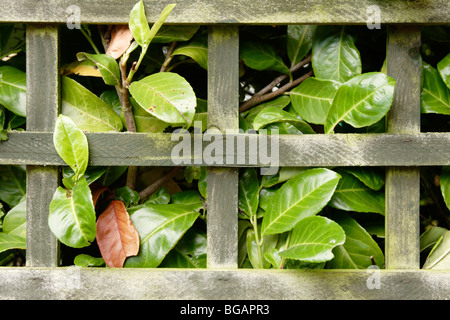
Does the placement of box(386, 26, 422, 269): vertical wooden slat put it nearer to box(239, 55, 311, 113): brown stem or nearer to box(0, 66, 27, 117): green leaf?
box(239, 55, 311, 113): brown stem

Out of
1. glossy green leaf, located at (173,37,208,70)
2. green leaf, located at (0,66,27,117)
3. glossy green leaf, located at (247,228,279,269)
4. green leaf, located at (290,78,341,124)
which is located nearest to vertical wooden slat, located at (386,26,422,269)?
green leaf, located at (290,78,341,124)

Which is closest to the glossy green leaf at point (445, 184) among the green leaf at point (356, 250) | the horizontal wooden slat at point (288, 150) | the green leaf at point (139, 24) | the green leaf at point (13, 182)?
the horizontal wooden slat at point (288, 150)

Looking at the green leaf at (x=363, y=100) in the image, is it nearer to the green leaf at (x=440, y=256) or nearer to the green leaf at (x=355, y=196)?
the green leaf at (x=355, y=196)

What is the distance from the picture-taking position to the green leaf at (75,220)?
26.1 inches

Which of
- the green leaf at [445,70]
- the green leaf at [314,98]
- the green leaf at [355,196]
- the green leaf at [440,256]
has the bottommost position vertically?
the green leaf at [440,256]

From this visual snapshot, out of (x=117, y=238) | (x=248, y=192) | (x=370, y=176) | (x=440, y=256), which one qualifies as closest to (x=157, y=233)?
(x=117, y=238)

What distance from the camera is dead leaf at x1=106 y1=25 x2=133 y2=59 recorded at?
2.36 feet

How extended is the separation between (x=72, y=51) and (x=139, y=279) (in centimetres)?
47

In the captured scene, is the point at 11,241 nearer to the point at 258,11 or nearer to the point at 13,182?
the point at 13,182

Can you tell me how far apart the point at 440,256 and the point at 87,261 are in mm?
661

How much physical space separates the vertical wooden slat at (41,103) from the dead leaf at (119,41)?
0.10 meters

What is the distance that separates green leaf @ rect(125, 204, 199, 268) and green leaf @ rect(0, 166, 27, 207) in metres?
0.26

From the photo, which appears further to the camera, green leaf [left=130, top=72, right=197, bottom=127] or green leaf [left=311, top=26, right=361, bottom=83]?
A: green leaf [left=311, top=26, right=361, bottom=83]

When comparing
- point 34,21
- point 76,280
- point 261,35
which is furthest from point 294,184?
point 34,21
